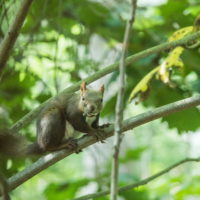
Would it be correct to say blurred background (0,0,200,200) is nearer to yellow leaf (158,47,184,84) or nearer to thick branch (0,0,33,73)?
yellow leaf (158,47,184,84)

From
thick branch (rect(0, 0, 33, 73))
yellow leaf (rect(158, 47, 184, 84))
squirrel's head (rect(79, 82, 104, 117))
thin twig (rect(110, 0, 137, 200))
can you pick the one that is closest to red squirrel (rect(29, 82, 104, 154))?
squirrel's head (rect(79, 82, 104, 117))

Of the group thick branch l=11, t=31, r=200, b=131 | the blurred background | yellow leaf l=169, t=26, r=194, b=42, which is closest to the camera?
thick branch l=11, t=31, r=200, b=131

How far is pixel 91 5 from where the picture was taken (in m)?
3.78

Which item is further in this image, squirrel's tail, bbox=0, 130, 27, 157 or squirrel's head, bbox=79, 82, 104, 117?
squirrel's head, bbox=79, 82, 104, 117

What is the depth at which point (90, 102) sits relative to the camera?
300 cm

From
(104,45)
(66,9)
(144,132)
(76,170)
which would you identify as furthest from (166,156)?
(66,9)

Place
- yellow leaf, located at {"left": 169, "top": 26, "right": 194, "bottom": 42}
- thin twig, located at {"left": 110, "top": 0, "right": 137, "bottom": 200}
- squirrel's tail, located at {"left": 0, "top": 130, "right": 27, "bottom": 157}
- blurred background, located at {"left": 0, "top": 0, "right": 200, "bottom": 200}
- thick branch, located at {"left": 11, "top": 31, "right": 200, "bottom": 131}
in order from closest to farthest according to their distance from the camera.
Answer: thin twig, located at {"left": 110, "top": 0, "right": 137, "bottom": 200} < thick branch, located at {"left": 11, "top": 31, "right": 200, "bottom": 131} < squirrel's tail, located at {"left": 0, "top": 130, "right": 27, "bottom": 157} < yellow leaf, located at {"left": 169, "top": 26, "right": 194, "bottom": 42} < blurred background, located at {"left": 0, "top": 0, "right": 200, "bottom": 200}

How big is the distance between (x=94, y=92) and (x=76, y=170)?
9032mm

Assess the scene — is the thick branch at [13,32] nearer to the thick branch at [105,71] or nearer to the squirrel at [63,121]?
the thick branch at [105,71]

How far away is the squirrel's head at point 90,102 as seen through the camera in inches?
115

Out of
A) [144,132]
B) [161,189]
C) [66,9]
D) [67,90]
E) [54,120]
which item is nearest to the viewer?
[67,90]

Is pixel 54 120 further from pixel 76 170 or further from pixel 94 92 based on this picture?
pixel 76 170

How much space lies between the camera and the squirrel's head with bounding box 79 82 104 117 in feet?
9.61

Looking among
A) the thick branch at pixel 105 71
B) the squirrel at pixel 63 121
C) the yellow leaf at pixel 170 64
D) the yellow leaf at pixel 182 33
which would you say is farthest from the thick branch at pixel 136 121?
the yellow leaf at pixel 182 33
